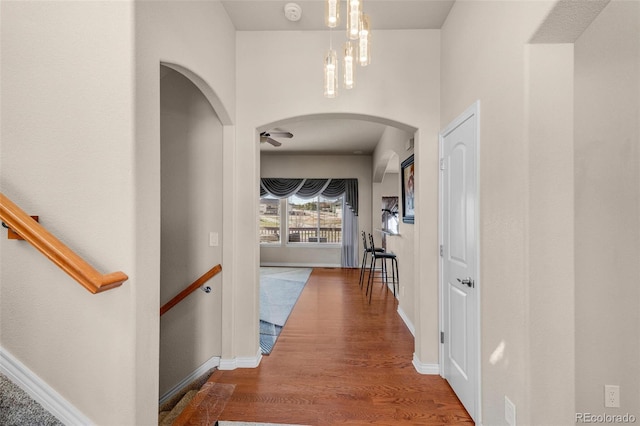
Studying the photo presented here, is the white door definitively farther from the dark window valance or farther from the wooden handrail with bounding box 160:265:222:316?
the dark window valance

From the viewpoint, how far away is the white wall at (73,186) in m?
1.39

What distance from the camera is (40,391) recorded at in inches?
54.8

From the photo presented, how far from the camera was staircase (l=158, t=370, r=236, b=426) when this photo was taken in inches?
80.6

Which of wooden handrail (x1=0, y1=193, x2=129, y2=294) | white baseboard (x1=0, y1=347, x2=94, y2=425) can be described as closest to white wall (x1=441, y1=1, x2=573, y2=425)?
wooden handrail (x1=0, y1=193, x2=129, y2=294)

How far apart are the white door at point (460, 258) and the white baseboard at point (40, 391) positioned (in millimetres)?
2209

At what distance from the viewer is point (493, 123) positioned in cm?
174

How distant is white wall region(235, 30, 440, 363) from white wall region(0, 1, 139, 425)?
1387mm

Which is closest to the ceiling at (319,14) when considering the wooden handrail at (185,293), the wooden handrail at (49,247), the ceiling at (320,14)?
the ceiling at (320,14)

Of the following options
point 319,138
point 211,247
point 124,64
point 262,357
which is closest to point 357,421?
point 262,357

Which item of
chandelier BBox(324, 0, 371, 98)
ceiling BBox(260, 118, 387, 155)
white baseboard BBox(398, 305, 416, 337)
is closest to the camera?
chandelier BBox(324, 0, 371, 98)

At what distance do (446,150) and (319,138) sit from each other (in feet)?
13.4

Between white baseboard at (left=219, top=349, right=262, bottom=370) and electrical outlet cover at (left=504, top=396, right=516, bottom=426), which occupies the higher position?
electrical outlet cover at (left=504, top=396, right=516, bottom=426)

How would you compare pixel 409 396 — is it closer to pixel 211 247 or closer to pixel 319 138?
pixel 211 247

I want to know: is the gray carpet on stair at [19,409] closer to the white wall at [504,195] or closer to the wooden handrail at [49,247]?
the wooden handrail at [49,247]
